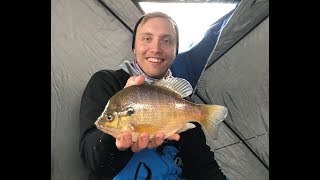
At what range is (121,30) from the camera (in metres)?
1.22

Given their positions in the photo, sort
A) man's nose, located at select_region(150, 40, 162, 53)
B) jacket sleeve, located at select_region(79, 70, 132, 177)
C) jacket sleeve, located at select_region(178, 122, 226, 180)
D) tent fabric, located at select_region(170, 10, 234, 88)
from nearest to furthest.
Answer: jacket sleeve, located at select_region(79, 70, 132, 177) < man's nose, located at select_region(150, 40, 162, 53) < jacket sleeve, located at select_region(178, 122, 226, 180) < tent fabric, located at select_region(170, 10, 234, 88)

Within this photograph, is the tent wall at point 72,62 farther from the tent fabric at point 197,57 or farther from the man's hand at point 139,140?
the man's hand at point 139,140

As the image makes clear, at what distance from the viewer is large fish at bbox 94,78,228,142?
79 centimetres

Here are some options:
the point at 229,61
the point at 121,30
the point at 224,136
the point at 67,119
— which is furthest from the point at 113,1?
the point at 224,136

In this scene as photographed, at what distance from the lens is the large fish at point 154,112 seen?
0.79 metres

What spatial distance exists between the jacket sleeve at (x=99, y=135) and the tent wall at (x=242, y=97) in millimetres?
454

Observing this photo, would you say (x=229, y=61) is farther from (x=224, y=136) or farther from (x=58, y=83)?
(x=58, y=83)

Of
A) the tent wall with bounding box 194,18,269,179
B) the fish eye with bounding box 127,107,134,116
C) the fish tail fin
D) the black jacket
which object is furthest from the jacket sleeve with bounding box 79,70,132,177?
the tent wall with bounding box 194,18,269,179

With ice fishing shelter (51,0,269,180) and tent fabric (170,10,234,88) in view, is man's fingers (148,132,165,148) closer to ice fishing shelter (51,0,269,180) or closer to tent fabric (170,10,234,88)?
ice fishing shelter (51,0,269,180)

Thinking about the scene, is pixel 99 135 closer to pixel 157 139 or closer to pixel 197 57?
pixel 157 139

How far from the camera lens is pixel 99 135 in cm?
89

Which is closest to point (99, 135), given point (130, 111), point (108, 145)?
point (108, 145)

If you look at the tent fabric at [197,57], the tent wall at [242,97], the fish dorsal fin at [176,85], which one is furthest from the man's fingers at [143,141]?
the tent wall at [242,97]

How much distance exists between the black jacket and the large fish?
93mm
